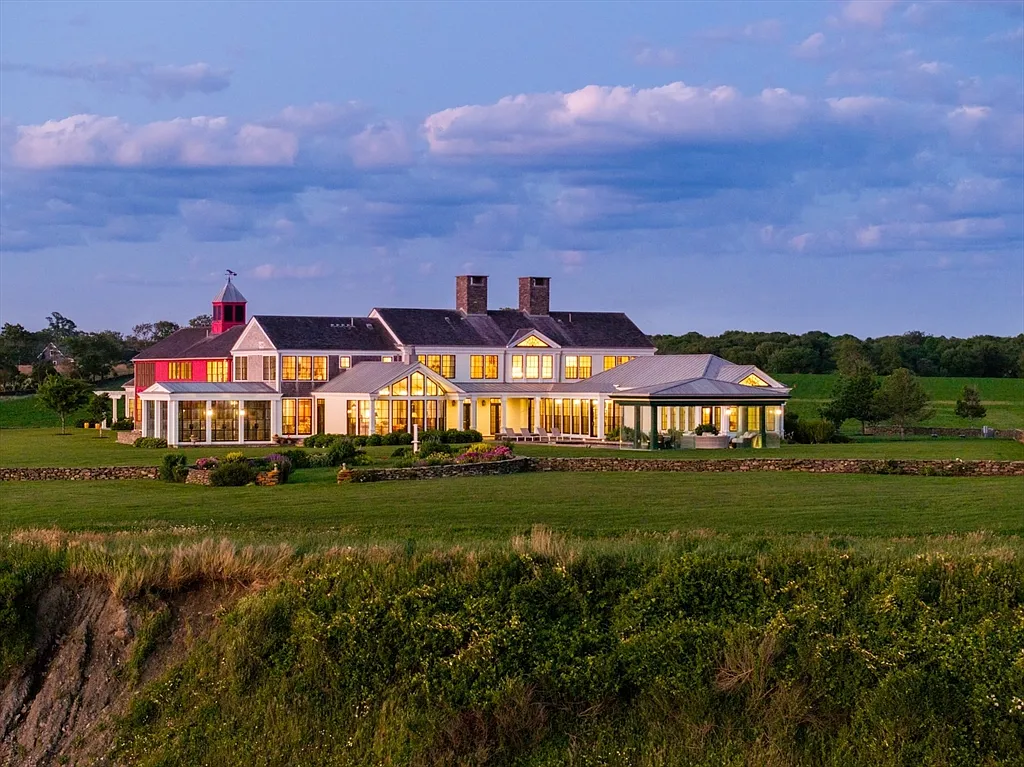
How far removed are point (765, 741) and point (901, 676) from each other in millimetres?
1528

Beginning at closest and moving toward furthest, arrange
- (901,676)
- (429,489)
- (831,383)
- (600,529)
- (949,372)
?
(901,676), (600,529), (429,489), (831,383), (949,372)

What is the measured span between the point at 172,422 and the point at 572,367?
18051 millimetres

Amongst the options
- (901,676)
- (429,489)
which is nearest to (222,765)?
(901,676)

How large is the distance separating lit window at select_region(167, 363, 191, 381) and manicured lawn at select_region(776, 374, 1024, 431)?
32279 millimetres

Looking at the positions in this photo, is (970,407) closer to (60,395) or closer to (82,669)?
(60,395)

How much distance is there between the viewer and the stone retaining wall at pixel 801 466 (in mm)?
36156

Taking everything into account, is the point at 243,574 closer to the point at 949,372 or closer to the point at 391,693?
the point at 391,693

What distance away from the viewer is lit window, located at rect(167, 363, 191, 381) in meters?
61.4

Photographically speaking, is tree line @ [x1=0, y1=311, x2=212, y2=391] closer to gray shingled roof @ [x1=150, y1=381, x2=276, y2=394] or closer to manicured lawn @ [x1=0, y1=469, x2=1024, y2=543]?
gray shingled roof @ [x1=150, y1=381, x2=276, y2=394]

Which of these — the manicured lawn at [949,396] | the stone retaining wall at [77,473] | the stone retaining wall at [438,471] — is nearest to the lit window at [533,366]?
the manicured lawn at [949,396]

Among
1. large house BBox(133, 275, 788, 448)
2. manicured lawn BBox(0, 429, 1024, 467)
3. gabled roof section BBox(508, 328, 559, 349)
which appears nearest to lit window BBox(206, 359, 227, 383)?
large house BBox(133, 275, 788, 448)

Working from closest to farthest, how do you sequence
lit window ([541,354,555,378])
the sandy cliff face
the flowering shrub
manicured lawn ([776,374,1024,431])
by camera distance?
the sandy cliff face < the flowering shrub < lit window ([541,354,555,378]) < manicured lawn ([776,374,1024,431])

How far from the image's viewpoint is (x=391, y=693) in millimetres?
14062

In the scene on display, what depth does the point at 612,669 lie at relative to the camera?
1397 centimetres
